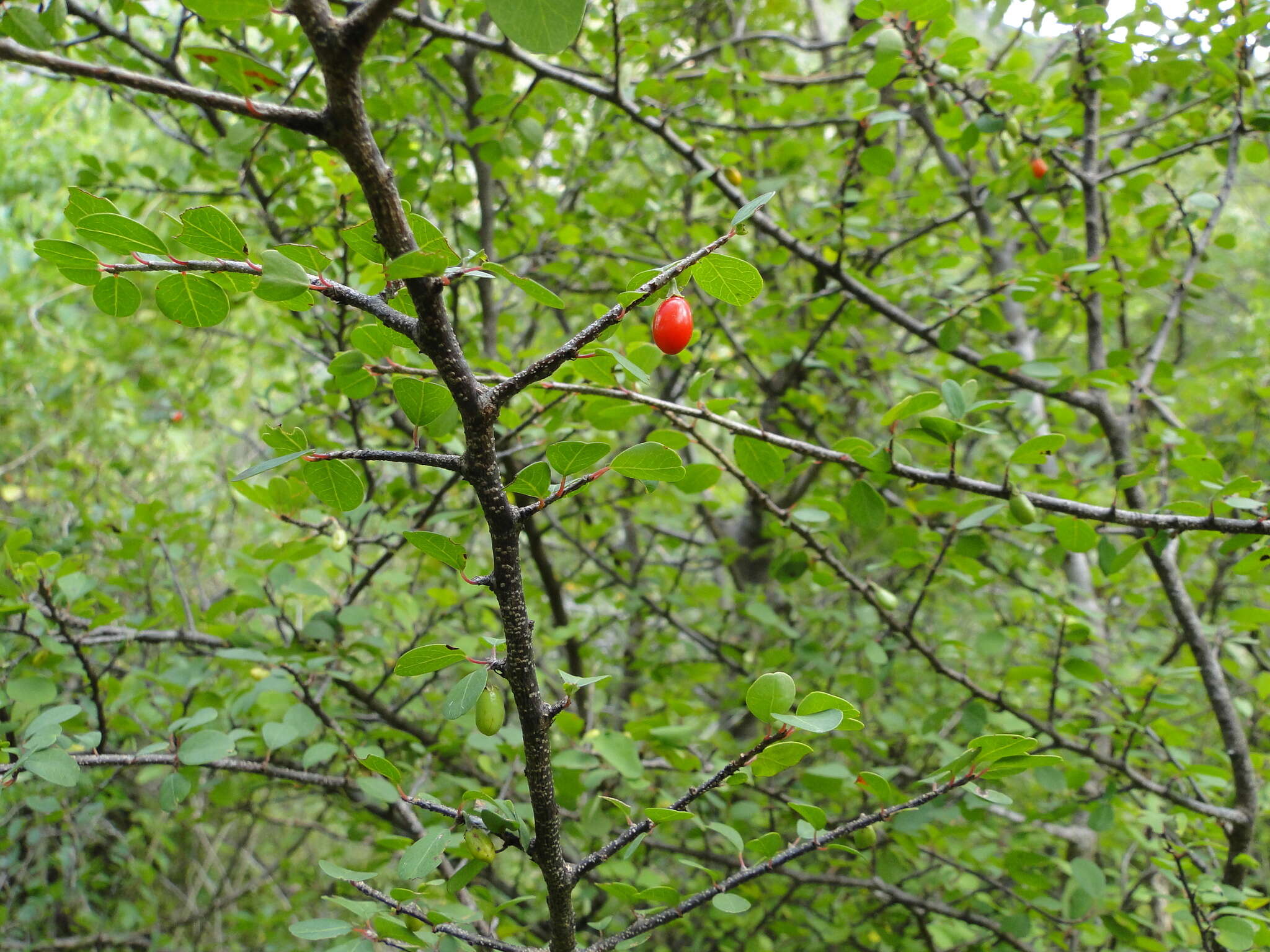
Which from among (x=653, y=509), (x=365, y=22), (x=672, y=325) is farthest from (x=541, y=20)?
(x=653, y=509)

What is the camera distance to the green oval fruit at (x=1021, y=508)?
1199mm

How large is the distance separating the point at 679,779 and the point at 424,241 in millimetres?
2021

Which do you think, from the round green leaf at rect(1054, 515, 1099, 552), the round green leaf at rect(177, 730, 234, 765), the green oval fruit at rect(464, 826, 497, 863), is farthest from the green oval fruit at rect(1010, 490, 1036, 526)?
the round green leaf at rect(177, 730, 234, 765)

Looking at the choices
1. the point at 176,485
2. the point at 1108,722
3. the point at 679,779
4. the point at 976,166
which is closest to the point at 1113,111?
the point at 976,166

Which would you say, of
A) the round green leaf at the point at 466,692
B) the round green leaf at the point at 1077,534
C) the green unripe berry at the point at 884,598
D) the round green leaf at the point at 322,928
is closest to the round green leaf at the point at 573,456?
the round green leaf at the point at 466,692

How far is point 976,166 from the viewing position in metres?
3.21

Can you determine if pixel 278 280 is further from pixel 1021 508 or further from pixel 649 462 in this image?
pixel 1021 508

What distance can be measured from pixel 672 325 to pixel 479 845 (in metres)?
0.68

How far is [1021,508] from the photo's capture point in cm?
120

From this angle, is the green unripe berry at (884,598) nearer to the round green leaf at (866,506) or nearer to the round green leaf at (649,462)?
the round green leaf at (866,506)

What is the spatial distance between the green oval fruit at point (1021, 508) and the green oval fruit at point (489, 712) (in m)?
0.85

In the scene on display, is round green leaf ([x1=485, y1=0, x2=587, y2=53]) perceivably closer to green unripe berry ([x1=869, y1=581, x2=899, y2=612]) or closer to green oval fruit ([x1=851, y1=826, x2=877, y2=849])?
green oval fruit ([x1=851, y1=826, x2=877, y2=849])

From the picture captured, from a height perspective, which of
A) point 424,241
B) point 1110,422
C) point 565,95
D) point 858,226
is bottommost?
point 1110,422

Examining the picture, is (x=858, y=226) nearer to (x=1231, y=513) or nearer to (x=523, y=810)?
(x=1231, y=513)
